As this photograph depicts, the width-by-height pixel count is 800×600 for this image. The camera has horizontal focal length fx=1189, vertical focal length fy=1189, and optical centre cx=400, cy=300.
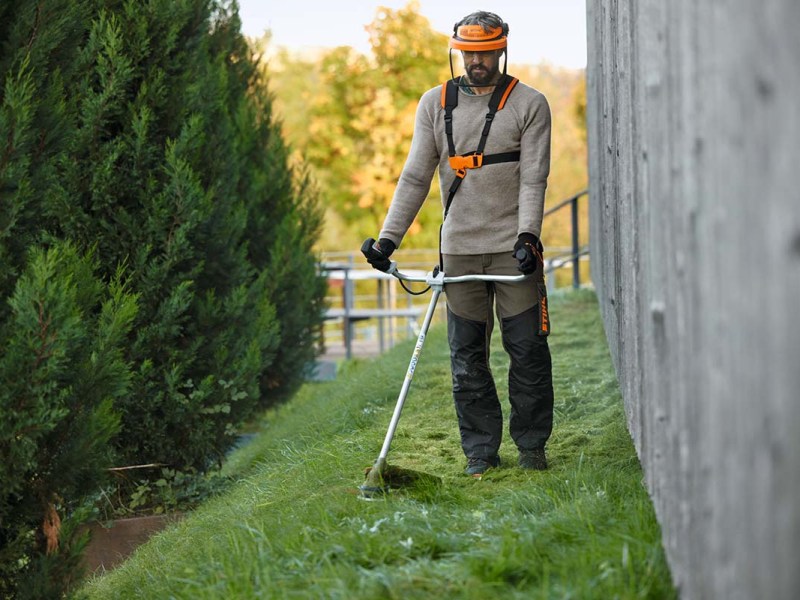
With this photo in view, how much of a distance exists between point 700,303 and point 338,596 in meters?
1.48

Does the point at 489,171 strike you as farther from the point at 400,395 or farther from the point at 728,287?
the point at 728,287

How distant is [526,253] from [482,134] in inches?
24.3

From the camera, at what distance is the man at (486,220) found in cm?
493

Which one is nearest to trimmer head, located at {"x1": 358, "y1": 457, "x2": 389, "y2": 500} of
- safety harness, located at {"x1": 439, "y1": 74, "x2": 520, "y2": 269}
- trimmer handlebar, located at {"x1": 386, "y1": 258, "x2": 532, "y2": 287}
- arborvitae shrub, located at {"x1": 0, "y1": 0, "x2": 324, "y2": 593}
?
trimmer handlebar, located at {"x1": 386, "y1": 258, "x2": 532, "y2": 287}

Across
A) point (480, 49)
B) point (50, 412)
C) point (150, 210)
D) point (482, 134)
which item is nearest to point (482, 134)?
point (482, 134)

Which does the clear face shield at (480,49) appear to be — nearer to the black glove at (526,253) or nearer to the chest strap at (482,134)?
the chest strap at (482,134)

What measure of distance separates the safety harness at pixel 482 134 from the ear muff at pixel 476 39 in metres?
0.18

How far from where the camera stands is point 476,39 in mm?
4867

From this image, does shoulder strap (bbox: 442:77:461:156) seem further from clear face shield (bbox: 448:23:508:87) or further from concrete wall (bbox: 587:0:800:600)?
concrete wall (bbox: 587:0:800:600)

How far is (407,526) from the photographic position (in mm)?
3893

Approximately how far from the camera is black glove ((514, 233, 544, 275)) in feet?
15.5

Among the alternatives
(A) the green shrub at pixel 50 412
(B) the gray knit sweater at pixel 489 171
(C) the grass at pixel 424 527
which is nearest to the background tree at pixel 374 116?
(C) the grass at pixel 424 527

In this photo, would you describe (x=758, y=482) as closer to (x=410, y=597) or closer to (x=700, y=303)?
(x=700, y=303)

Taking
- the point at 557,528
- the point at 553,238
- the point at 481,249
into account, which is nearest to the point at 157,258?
the point at 481,249
